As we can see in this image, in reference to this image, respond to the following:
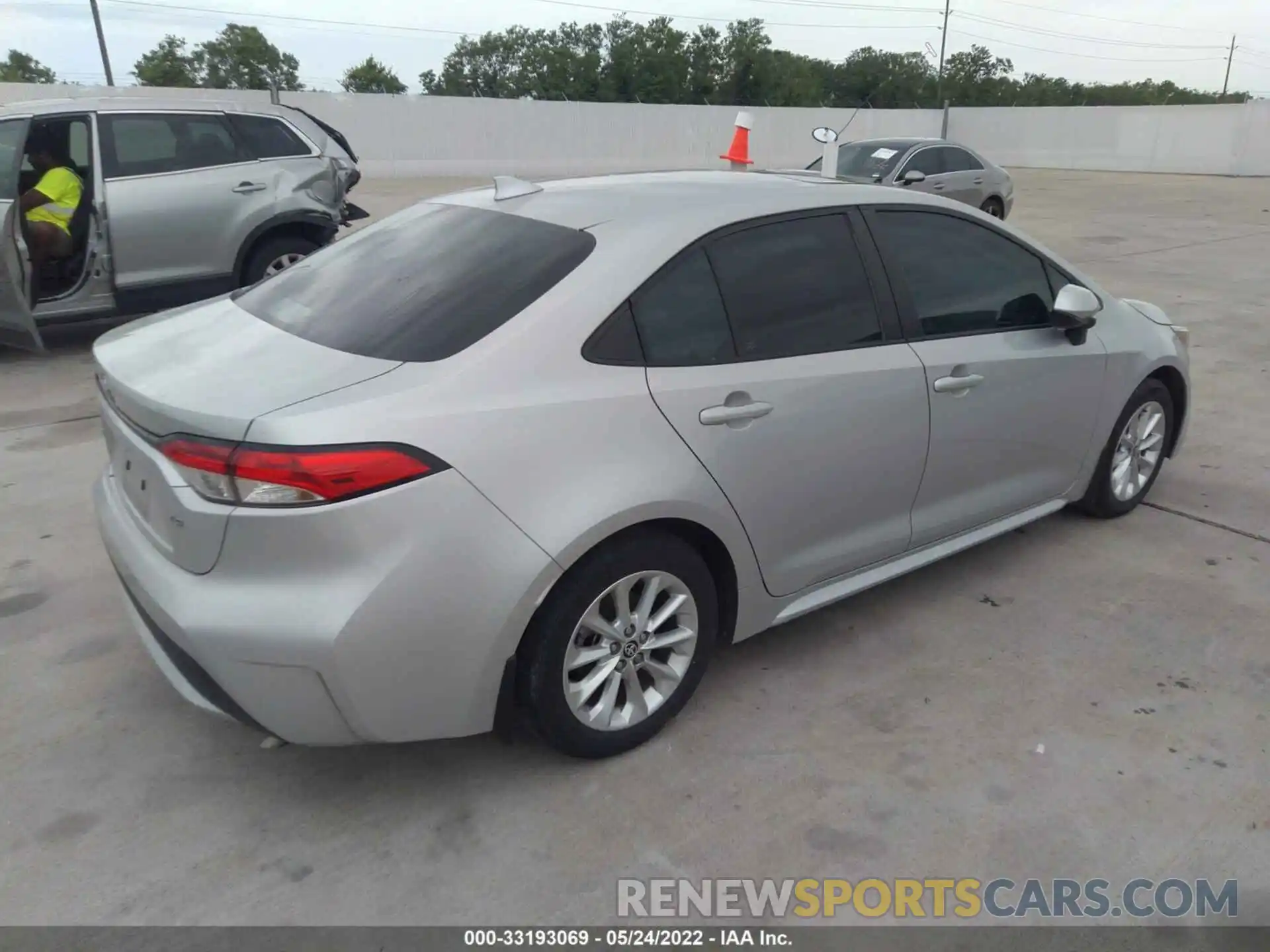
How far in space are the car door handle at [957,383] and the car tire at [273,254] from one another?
5.65m

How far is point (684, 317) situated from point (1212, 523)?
10.1 feet

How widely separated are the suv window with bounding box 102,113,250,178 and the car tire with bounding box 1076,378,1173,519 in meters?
6.61

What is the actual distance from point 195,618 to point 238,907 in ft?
2.28

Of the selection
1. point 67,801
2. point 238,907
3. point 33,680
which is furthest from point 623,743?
point 33,680

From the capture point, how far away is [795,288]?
3.10 metres

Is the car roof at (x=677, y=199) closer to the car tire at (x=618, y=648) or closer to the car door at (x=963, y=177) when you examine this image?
the car tire at (x=618, y=648)

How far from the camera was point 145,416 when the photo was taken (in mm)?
2547

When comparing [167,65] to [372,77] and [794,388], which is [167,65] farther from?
[794,388]

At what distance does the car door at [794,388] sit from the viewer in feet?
9.18

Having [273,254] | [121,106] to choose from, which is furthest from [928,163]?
[121,106]

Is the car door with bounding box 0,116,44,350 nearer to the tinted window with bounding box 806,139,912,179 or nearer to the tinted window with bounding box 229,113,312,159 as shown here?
the tinted window with bounding box 229,113,312,159

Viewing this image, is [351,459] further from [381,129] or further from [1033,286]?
[381,129]

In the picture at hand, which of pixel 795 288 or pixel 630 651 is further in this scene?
pixel 795 288

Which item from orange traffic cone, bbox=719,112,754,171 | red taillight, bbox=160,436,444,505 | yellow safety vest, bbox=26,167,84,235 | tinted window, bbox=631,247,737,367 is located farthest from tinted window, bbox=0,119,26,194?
tinted window, bbox=631,247,737,367
